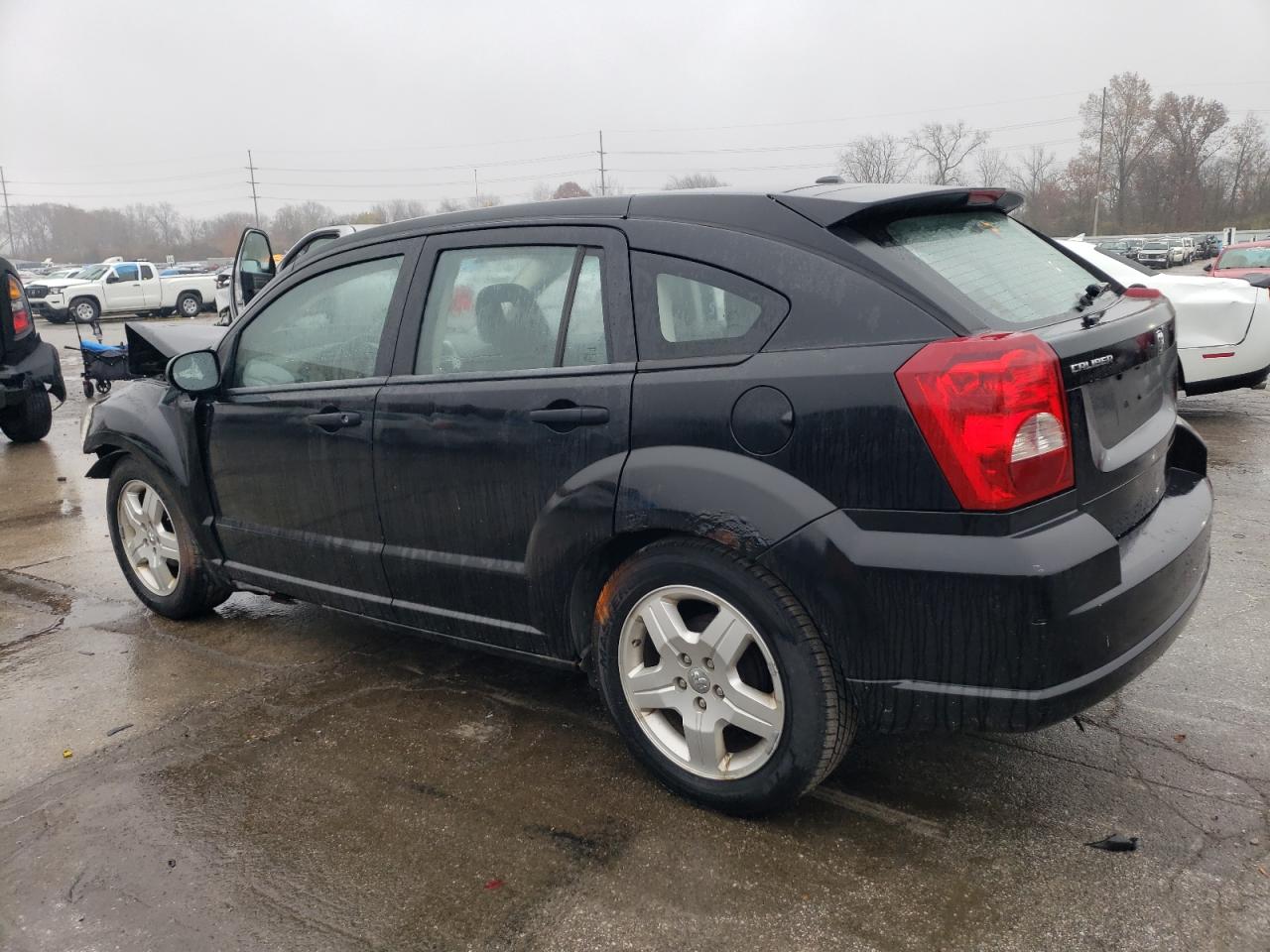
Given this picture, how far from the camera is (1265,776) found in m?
2.89

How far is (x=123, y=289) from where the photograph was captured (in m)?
31.5

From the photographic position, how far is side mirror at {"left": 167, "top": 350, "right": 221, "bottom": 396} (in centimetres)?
404

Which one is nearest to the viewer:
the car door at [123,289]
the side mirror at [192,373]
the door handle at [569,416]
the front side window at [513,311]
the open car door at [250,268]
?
the door handle at [569,416]

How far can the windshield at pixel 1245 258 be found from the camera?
65.7ft

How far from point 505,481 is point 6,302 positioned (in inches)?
340

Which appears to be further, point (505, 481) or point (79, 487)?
point (79, 487)

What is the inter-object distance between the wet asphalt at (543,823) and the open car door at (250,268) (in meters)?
6.44

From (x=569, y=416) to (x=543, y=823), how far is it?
1.16 meters

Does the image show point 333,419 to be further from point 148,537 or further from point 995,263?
point 995,263

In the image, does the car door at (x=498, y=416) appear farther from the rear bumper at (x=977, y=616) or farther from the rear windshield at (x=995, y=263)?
the rear windshield at (x=995, y=263)

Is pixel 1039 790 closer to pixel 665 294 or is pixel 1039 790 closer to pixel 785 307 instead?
pixel 785 307

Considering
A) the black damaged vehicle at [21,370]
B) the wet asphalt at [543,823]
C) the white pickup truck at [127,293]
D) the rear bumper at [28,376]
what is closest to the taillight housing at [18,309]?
the black damaged vehicle at [21,370]

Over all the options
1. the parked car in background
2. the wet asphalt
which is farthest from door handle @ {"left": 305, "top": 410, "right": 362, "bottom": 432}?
A: the parked car in background

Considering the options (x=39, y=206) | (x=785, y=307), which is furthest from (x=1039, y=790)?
(x=39, y=206)
